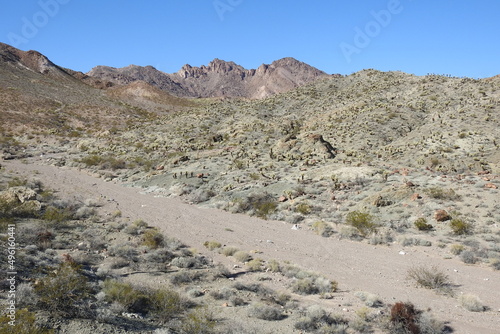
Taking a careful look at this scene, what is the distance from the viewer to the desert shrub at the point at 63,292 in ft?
23.7

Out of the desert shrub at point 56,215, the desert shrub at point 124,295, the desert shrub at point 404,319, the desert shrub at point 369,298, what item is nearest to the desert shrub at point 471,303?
the desert shrub at point 404,319

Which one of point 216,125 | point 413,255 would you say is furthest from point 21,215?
point 216,125

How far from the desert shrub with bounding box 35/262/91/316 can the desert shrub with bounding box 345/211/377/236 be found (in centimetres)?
1322

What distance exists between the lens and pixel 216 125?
54.9 meters

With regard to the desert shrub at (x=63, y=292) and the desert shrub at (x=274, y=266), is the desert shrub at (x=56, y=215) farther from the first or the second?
the desert shrub at (x=274, y=266)

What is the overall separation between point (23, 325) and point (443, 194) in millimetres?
20755

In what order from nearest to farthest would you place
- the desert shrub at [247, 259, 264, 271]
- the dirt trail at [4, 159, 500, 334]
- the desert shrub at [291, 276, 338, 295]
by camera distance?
the dirt trail at [4, 159, 500, 334]
the desert shrub at [291, 276, 338, 295]
the desert shrub at [247, 259, 264, 271]

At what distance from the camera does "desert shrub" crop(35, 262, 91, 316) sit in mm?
7215

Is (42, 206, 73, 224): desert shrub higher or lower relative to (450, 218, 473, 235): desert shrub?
lower

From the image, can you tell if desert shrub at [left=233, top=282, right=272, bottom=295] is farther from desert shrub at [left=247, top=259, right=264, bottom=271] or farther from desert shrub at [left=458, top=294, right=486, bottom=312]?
desert shrub at [left=458, top=294, right=486, bottom=312]

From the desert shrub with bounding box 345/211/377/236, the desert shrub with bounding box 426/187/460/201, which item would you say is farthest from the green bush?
the desert shrub with bounding box 426/187/460/201

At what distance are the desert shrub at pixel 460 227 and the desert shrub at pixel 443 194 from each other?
324 centimetres

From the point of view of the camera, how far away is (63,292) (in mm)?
7770

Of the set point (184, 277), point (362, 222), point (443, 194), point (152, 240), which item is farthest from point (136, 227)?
point (443, 194)
